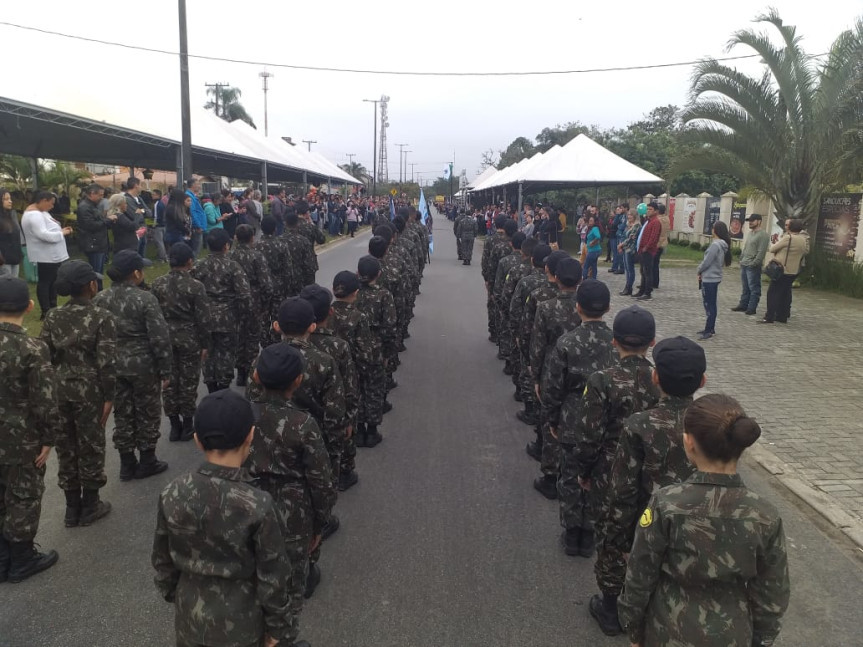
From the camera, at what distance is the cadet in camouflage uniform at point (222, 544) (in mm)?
2256

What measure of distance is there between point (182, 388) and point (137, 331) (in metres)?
1.09

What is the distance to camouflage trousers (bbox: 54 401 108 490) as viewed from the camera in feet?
13.4

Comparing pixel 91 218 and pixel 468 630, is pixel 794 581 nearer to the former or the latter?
pixel 468 630

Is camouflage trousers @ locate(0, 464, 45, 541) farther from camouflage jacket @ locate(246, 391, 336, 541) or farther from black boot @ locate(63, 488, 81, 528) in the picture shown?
camouflage jacket @ locate(246, 391, 336, 541)

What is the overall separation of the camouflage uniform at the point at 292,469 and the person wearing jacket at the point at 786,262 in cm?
955

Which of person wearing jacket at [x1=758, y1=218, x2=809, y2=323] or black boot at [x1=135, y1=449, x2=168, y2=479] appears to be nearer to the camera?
black boot at [x1=135, y1=449, x2=168, y2=479]

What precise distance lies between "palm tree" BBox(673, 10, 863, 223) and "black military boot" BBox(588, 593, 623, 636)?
46.8 feet

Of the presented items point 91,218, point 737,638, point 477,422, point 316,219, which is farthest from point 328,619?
point 316,219

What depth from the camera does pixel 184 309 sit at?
5688mm

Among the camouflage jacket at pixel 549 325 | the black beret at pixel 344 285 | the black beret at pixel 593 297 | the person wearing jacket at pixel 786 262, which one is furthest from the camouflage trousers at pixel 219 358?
the person wearing jacket at pixel 786 262

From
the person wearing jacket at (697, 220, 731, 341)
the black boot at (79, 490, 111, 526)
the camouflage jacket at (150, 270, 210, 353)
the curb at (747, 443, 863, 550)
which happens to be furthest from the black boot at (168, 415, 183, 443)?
the person wearing jacket at (697, 220, 731, 341)

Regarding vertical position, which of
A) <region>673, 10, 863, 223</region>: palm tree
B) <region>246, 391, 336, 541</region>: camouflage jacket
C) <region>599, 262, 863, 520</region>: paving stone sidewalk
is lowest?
<region>599, 262, 863, 520</region>: paving stone sidewalk

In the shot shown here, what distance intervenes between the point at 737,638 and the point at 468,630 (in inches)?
58.8

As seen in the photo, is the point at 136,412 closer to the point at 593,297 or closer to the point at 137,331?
the point at 137,331
